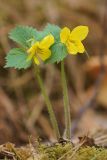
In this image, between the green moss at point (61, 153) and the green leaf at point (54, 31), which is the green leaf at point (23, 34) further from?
the green moss at point (61, 153)

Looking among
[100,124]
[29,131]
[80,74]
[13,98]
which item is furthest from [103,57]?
[29,131]

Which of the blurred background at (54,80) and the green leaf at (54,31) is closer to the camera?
the green leaf at (54,31)

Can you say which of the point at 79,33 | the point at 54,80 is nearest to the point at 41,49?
the point at 79,33

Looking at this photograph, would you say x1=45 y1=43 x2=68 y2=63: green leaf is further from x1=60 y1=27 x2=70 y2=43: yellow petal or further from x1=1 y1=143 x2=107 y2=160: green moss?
x1=1 y1=143 x2=107 y2=160: green moss

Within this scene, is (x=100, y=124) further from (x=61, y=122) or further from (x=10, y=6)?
(x=10, y=6)

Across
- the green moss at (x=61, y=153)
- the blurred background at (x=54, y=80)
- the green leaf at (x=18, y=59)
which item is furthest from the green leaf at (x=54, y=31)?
the blurred background at (x=54, y=80)
